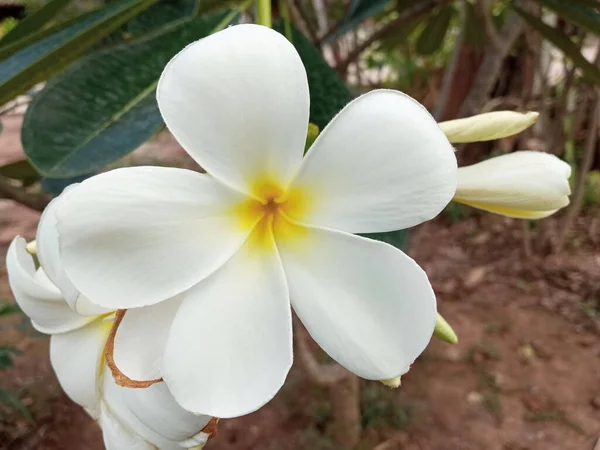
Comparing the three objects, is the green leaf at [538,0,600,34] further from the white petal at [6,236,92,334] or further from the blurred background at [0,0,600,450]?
the white petal at [6,236,92,334]

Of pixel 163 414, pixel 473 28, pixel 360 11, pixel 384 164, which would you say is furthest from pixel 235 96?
pixel 473 28

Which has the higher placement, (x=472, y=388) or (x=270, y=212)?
(x=270, y=212)

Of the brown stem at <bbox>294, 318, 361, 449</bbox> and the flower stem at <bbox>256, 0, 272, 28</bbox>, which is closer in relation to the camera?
the flower stem at <bbox>256, 0, 272, 28</bbox>

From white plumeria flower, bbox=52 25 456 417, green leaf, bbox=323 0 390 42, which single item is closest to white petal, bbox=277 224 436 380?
white plumeria flower, bbox=52 25 456 417

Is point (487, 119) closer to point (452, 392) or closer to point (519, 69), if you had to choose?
point (452, 392)

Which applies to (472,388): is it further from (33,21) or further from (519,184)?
(33,21)
